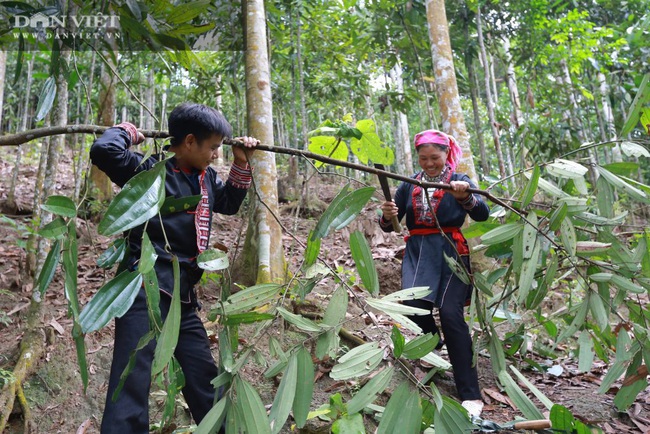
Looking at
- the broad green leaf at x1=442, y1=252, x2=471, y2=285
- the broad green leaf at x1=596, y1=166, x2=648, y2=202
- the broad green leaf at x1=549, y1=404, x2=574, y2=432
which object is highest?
the broad green leaf at x1=596, y1=166, x2=648, y2=202

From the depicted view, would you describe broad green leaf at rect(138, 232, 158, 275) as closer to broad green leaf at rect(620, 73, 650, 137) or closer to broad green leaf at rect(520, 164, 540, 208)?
broad green leaf at rect(520, 164, 540, 208)

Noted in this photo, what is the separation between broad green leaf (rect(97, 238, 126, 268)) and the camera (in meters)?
1.35

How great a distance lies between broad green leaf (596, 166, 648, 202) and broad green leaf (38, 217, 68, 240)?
5.23ft

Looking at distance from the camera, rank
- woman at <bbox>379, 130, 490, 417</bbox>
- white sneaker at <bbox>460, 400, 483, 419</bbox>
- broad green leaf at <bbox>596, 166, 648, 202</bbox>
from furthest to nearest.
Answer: woman at <bbox>379, 130, 490, 417</bbox> < white sneaker at <bbox>460, 400, 483, 419</bbox> < broad green leaf at <bbox>596, 166, 648, 202</bbox>

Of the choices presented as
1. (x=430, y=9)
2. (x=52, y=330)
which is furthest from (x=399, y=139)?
(x=52, y=330)

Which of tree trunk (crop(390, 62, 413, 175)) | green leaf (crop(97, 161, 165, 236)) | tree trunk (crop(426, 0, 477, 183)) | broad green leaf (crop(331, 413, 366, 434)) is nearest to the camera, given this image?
green leaf (crop(97, 161, 165, 236))

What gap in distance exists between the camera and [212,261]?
1.34m

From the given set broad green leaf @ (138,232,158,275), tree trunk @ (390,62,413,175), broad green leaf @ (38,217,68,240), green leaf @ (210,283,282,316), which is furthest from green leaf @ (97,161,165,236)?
tree trunk @ (390,62,413,175)

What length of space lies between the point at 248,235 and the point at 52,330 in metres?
1.33

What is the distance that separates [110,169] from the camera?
67.6 inches

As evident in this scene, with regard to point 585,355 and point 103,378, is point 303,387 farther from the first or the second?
point 103,378

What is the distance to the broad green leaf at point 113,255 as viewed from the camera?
135cm

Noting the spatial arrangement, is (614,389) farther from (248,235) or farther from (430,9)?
(430,9)

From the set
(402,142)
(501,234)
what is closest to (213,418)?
(501,234)
